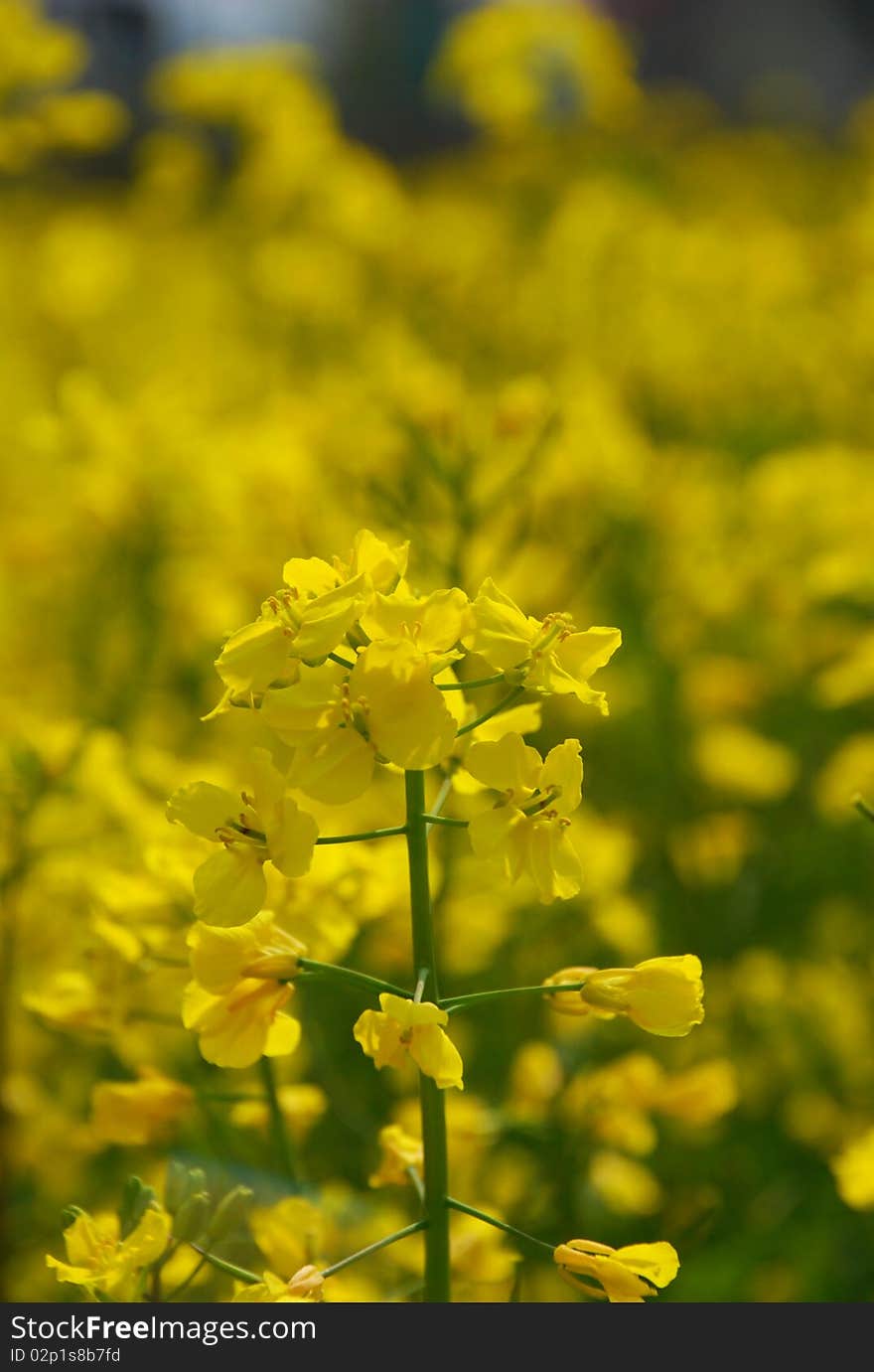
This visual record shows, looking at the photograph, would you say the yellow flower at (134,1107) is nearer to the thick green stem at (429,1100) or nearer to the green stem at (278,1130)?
the green stem at (278,1130)

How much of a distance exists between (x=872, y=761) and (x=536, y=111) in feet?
8.88

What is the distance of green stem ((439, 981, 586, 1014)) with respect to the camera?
0.62 metres

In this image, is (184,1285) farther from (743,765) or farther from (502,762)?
(743,765)

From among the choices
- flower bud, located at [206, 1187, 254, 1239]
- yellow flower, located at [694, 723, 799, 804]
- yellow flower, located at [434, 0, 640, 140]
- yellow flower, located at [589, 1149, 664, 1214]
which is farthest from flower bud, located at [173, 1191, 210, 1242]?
yellow flower, located at [434, 0, 640, 140]

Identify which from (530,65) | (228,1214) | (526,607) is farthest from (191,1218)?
(530,65)

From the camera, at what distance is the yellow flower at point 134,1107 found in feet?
2.59

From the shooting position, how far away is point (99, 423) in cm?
173

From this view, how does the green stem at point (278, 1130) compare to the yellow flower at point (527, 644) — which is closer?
the yellow flower at point (527, 644)

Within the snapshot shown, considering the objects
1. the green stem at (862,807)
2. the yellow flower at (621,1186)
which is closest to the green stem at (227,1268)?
the green stem at (862,807)

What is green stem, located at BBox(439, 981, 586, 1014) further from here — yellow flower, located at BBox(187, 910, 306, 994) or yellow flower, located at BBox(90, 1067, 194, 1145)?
yellow flower, located at BBox(90, 1067, 194, 1145)

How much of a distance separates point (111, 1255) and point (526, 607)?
93 centimetres

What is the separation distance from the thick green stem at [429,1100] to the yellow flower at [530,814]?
23 mm

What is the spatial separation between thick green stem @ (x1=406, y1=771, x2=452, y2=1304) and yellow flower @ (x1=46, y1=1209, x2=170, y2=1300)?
0.11 meters

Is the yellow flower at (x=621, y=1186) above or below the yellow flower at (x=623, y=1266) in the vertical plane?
below
